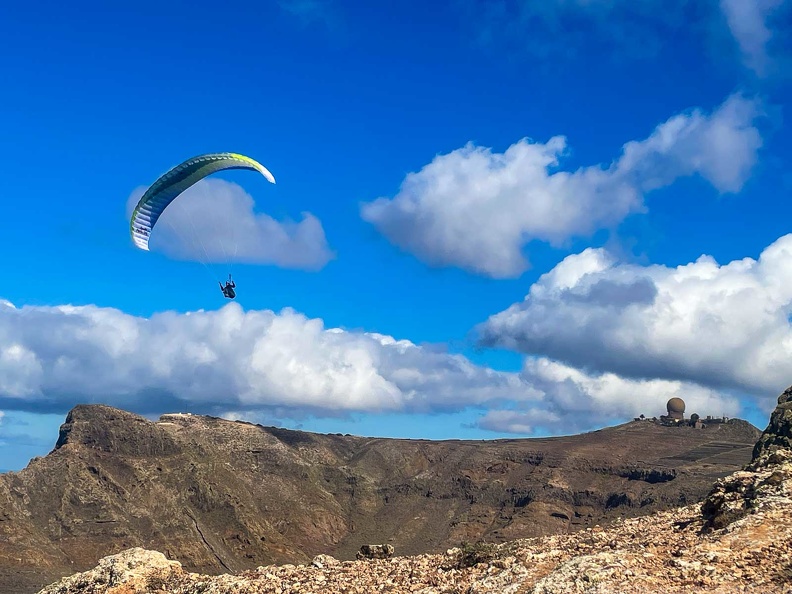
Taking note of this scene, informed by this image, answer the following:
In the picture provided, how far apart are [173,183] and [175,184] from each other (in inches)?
10.0

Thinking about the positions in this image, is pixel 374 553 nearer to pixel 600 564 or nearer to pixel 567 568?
pixel 567 568

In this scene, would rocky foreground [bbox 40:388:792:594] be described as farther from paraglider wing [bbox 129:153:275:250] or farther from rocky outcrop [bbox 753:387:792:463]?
paraglider wing [bbox 129:153:275:250]

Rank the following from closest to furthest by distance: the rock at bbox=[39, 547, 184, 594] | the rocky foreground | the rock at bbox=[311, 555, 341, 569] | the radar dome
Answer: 1. the rocky foreground
2. the rock at bbox=[39, 547, 184, 594]
3. the rock at bbox=[311, 555, 341, 569]
4. the radar dome

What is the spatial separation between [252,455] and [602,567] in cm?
12321

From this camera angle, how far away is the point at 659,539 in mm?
22938

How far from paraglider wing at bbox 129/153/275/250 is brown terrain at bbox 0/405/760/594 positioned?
5976 cm

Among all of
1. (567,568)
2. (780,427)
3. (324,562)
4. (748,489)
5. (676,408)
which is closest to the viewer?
(567,568)

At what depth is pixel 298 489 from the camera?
134 metres

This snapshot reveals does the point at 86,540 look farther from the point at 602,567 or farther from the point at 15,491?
the point at 602,567

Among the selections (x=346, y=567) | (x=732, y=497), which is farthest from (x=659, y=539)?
(x=346, y=567)

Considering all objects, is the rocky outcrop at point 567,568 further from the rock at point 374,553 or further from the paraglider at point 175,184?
the paraglider at point 175,184

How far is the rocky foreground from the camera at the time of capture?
61.5ft

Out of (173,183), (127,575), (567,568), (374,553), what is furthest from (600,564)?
(173,183)

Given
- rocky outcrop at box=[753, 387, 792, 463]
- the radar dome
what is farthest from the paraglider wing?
the radar dome
